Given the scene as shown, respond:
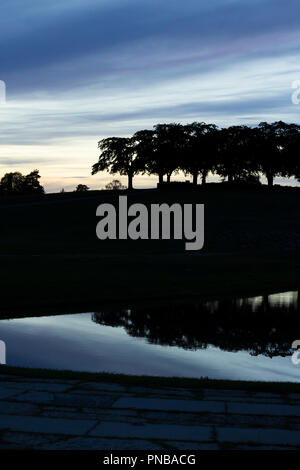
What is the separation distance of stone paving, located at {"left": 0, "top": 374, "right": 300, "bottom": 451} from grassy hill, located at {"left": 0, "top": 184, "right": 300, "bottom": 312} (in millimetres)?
17870

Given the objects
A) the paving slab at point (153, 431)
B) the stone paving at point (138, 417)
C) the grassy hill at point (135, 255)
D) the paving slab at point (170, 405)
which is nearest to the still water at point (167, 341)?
the grassy hill at point (135, 255)

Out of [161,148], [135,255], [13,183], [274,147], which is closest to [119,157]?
[161,148]

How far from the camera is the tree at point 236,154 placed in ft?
408

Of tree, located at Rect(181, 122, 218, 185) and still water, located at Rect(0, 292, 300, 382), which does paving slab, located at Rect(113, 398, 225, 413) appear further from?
tree, located at Rect(181, 122, 218, 185)

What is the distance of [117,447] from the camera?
6.27 meters

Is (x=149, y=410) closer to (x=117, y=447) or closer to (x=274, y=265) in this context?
A: (x=117, y=447)

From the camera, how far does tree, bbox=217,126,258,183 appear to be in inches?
4902

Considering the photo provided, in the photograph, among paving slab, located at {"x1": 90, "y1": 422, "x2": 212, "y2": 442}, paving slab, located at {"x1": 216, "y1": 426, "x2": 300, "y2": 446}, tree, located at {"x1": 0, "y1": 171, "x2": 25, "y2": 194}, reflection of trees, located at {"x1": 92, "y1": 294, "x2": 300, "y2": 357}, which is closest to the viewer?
paving slab, located at {"x1": 216, "y1": 426, "x2": 300, "y2": 446}

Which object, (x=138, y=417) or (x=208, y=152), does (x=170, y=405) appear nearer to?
(x=138, y=417)

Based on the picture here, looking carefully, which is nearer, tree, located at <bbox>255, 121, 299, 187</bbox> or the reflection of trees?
the reflection of trees

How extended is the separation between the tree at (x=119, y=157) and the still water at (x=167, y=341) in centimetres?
10524

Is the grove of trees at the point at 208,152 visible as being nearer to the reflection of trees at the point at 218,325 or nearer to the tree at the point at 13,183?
the tree at the point at 13,183

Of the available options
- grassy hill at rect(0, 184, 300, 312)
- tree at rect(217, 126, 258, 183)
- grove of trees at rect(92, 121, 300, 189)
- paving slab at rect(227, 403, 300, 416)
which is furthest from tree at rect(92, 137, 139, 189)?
paving slab at rect(227, 403, 300, 416)
